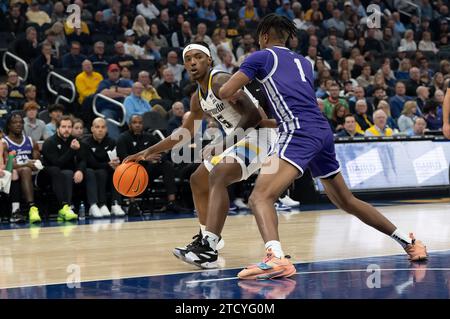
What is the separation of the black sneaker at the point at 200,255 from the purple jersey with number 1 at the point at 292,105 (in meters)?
1.02

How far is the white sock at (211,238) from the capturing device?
6672 mm

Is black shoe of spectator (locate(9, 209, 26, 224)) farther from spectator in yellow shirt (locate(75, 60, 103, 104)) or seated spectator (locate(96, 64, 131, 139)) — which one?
spectator in yellow shirt (locate(75, 60, 103, 104))

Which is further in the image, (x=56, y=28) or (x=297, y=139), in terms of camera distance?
(x=56, y=28)

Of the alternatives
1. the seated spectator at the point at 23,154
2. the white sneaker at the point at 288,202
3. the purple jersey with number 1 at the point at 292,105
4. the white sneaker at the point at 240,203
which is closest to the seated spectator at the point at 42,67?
the seated spectator at the point at 23,154

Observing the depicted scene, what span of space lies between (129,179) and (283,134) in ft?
7.37

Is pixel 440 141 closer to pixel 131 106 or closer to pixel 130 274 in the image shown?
pixel 131 106

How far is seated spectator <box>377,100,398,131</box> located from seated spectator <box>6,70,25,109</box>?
6.52m

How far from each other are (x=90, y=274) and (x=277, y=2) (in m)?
15.2

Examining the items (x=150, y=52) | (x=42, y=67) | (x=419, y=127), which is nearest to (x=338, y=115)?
(x=419, y=127)

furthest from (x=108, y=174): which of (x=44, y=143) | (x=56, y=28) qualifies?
(x=56, y=28)

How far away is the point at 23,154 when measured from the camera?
40.3 feet

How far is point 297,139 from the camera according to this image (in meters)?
6.25

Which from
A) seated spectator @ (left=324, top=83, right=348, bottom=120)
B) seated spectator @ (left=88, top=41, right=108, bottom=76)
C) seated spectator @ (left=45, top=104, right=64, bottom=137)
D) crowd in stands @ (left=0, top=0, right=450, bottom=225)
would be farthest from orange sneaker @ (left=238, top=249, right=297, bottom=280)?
seated spectator @ (left=88, top=41, right=108, bottom=76)

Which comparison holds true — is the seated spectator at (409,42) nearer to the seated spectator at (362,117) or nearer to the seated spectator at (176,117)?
the seated spectator at (362,117)
